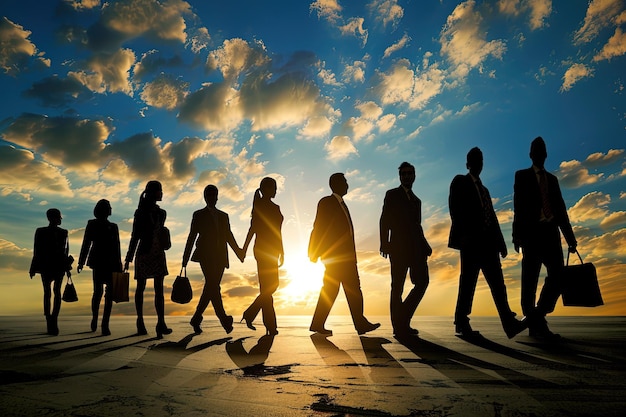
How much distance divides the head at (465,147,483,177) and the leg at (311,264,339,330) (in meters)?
2.41

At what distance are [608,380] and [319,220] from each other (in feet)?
14.6

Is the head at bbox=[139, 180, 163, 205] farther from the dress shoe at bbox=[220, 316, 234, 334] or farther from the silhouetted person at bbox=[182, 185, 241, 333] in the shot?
the dress shoe at bbox=[220, 316, 234, 334]

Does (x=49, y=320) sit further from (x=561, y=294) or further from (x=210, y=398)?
(x=561, y=294)

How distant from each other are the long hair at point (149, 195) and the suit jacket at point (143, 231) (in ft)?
0.26

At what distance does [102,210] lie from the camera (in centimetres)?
797

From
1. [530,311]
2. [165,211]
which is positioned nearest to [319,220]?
[165,211]

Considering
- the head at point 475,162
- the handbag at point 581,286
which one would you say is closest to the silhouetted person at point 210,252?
the head at point 475,162

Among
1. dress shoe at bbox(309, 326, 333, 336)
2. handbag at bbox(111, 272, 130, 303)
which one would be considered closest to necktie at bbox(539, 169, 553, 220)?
dress shoe at bbox(309, 326, 333, 336)

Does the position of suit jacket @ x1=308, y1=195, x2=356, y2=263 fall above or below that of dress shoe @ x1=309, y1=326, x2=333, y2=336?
above

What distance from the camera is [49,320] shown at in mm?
8234

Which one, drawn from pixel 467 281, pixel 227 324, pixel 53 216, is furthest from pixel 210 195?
pixel 467 281

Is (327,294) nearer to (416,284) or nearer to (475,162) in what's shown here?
(416,284)

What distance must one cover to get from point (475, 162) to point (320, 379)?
12.9 feet

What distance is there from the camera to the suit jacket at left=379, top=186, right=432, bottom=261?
6.77 metres
